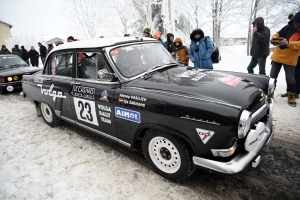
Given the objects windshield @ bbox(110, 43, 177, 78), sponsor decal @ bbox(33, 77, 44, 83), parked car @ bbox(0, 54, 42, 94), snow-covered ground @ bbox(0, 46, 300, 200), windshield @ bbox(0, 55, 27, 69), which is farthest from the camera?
windshield @ bbox(0, 55, 27, 69)

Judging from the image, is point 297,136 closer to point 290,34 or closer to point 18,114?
point 290,34

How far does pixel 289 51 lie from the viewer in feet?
14.6

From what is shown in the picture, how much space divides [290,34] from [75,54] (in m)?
4.62

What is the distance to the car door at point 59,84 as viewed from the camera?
350 centimetres

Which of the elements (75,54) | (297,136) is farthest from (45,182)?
(297,136)

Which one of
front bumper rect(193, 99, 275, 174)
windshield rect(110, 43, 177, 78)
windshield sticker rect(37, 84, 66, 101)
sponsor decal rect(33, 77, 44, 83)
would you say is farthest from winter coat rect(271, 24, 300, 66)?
sponsor decal rect(33, 77, 44, 83)

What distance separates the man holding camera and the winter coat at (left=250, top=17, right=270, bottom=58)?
37 centimetres

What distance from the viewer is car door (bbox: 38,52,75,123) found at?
3.50 meters

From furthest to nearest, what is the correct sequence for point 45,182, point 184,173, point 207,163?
point 45,182, point 184,173, point 207,163

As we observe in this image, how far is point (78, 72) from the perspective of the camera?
3.36 m

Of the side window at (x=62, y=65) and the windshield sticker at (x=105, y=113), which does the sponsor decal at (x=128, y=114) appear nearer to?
the windshield sticker at (x=105, y=113)

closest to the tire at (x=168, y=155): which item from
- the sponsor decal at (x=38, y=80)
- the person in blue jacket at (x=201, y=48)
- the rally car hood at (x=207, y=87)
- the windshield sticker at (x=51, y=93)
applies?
the rally car hood at (x=207, y=87)

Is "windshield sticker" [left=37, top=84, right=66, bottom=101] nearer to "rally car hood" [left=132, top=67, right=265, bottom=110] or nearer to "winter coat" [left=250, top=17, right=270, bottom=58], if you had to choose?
"rally car hood" [left=132, top=67, right=265, bottom=110]

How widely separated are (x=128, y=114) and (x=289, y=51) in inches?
161
